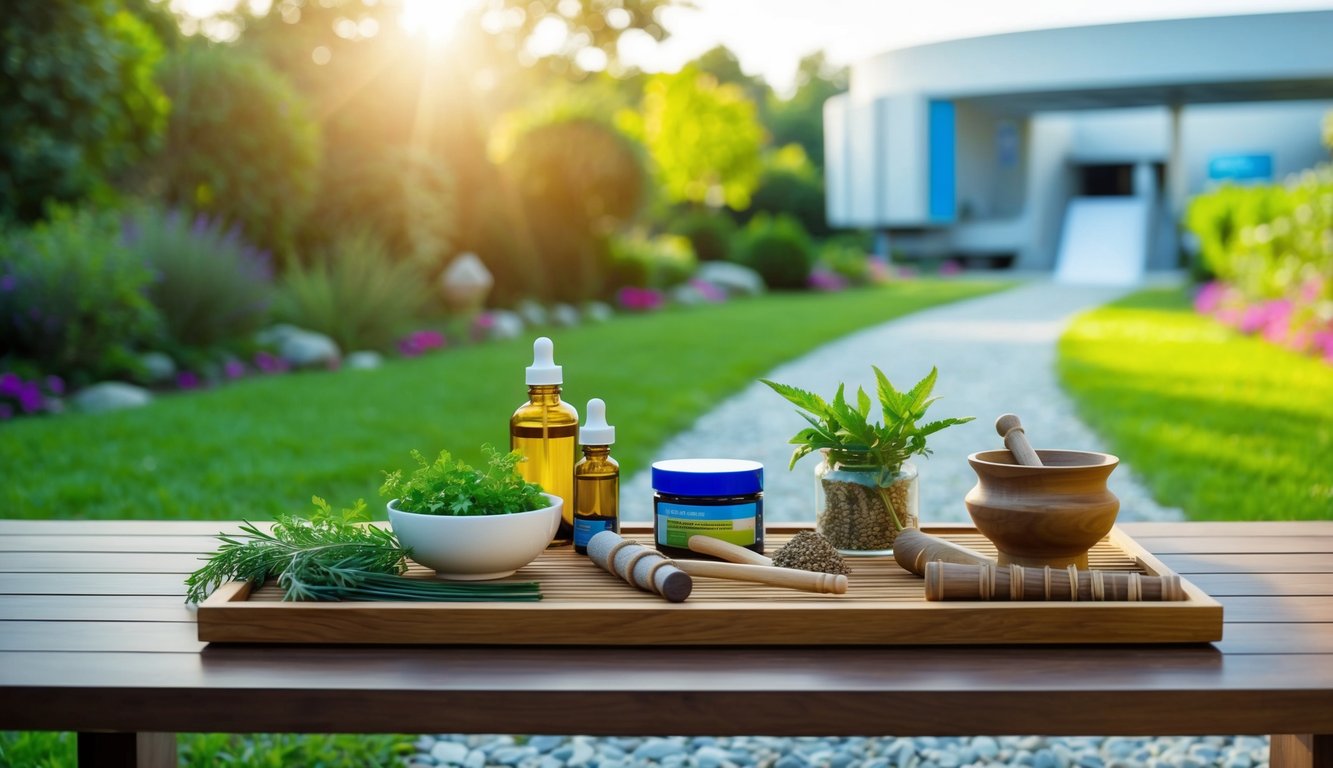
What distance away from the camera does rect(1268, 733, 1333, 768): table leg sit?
134 cm

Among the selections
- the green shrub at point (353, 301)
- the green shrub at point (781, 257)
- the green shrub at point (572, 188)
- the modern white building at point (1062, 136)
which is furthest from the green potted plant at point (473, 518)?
the modern white building at point (1062, 136)

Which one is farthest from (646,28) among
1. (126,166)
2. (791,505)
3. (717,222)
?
(791,505)

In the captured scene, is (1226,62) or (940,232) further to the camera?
(940,232)

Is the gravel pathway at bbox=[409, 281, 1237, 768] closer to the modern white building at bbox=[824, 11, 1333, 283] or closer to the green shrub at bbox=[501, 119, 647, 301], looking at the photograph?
the green shrub at bbox=[501, 119, 647, 301]

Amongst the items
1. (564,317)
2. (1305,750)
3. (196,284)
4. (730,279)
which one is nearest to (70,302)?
(196,284)

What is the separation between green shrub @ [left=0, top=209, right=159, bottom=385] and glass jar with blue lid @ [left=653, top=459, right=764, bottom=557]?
19.1 feet

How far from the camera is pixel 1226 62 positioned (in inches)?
870

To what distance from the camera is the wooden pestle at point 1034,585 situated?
1396mm

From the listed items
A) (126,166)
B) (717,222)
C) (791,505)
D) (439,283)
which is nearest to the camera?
(791,505)

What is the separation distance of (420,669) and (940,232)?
94.7 feet

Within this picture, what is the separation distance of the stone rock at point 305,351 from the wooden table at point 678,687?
275 inches

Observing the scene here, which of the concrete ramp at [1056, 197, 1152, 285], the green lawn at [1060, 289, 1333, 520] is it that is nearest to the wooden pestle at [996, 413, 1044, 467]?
the green lawn at [1060, 289, 1333, 520]

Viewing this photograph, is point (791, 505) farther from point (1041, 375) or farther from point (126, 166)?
point (126, 166)

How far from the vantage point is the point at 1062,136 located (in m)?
30.6
